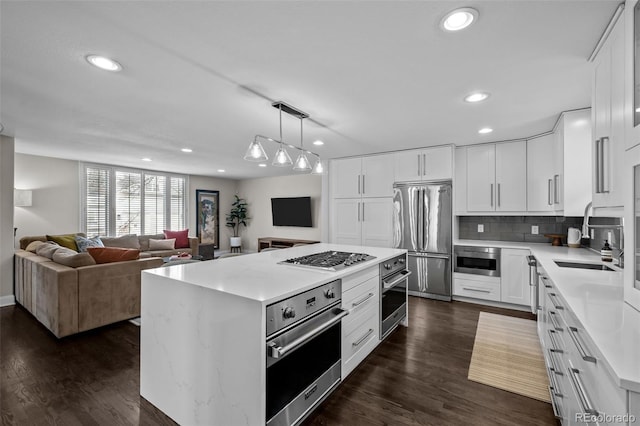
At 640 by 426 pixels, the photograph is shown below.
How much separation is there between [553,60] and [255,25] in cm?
200

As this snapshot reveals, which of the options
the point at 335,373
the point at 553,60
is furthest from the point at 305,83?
the point at 335,373

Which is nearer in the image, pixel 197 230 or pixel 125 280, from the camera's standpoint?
pixel 125 280

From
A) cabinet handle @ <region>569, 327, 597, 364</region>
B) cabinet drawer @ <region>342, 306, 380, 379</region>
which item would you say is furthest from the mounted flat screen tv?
cabinet handle @ <region>569, 327, 597, 364</region>

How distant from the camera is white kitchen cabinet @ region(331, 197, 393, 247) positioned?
16.1 ft

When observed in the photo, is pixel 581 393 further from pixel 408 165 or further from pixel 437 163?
pixel 408 165

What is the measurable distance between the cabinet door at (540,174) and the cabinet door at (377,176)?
1.93m

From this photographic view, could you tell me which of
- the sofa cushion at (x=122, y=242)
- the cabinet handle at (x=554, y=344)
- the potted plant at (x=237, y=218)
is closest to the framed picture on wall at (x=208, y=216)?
the potted plant at (x=237, y=218)

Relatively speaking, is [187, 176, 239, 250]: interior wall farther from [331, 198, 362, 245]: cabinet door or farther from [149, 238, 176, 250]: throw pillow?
[331, 198, 362, 245]: cabinet door

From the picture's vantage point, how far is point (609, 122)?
162 centimetres

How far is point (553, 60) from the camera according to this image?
1965 millimetres

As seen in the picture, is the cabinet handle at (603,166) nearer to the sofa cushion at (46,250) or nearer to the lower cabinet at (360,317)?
the lower cabinet at (360,317)

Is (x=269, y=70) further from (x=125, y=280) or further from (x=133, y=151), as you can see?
(x=133, y=151)

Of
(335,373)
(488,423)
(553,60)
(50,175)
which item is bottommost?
(488,423)

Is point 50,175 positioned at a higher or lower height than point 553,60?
lower
